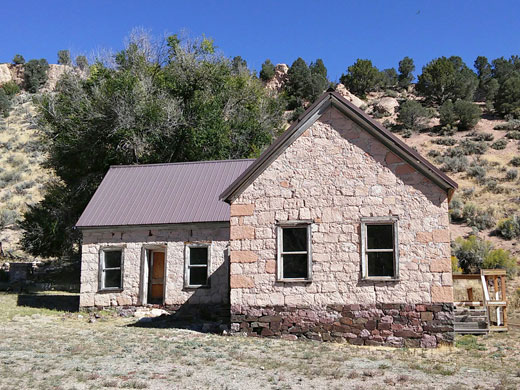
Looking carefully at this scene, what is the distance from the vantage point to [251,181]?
14133 mm

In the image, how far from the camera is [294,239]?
45.6ft

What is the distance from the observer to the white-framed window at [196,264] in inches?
696

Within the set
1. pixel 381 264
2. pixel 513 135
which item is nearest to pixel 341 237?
pixel 381 264

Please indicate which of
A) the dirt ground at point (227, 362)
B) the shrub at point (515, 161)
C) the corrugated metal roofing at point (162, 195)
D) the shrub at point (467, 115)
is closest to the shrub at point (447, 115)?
the shrub at point (467, 115)

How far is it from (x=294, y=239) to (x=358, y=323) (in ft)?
8.00

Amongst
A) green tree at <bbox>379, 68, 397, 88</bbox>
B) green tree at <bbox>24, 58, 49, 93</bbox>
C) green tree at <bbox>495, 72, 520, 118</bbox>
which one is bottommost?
green tree at <bbox>495, 72, 520, 118</bbox>

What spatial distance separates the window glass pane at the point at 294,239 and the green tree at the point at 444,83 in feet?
158

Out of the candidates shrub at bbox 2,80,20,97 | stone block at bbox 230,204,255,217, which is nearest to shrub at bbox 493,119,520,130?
stone block at bbox 230,204,255,217

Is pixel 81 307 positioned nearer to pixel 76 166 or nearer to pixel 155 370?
pixel 155 370

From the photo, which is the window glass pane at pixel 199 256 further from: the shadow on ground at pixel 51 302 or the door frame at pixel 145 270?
the shadow on ground at pixel 51 302

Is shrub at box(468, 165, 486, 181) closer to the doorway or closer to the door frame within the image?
the doorway

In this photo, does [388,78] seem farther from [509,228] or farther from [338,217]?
[338,217]

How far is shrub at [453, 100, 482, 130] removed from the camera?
49906mm

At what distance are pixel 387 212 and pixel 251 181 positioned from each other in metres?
3.31
